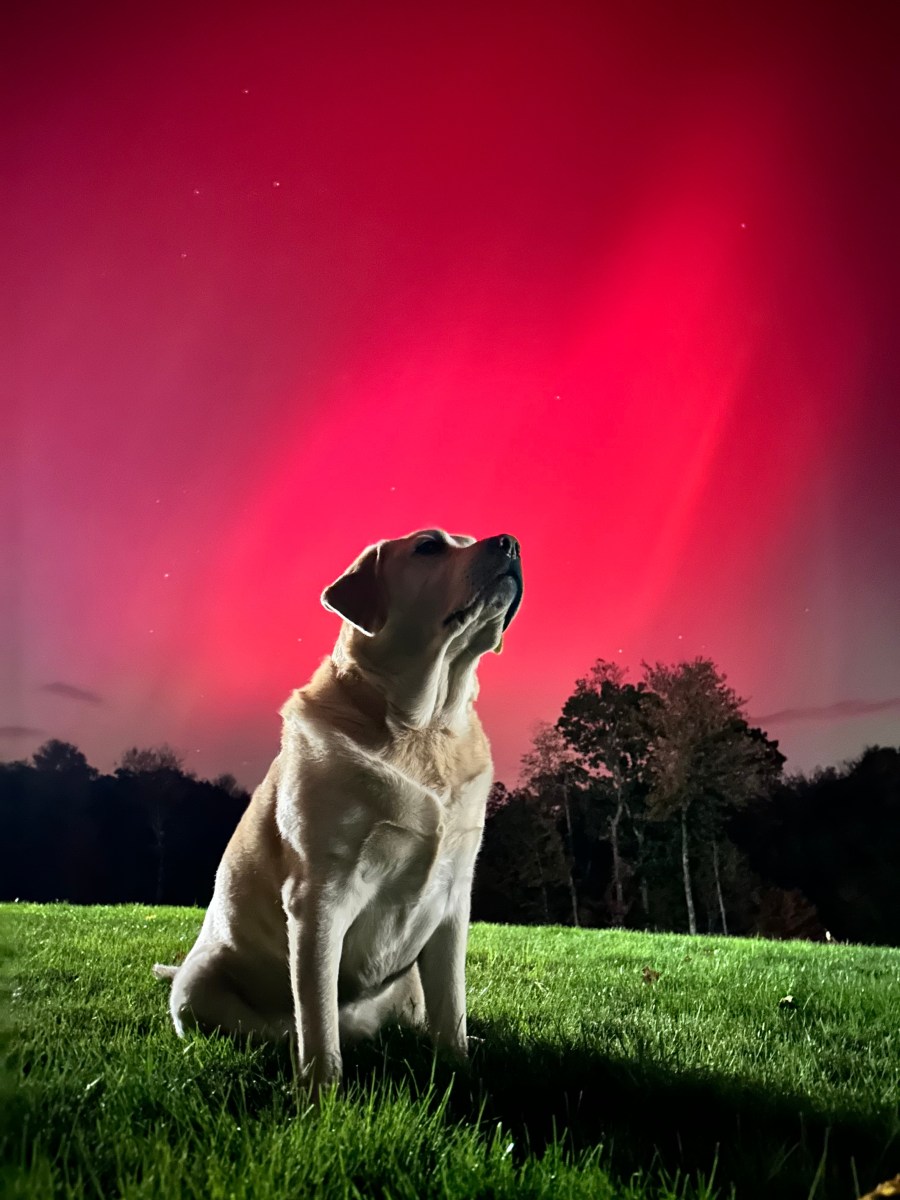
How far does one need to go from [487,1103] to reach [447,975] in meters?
0.72

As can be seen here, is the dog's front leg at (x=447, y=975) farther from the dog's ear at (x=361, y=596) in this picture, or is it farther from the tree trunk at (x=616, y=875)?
the tree trunk at (x=616, y=875)

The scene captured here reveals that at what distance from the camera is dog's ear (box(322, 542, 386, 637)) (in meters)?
2.94

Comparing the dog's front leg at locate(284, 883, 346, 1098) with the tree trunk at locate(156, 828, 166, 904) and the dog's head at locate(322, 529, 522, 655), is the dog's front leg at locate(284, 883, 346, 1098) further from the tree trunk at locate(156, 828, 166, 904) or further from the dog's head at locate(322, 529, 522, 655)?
the tree trunk at locate(156, 828, 166, 904)

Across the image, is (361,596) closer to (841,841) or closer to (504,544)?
(504,544)

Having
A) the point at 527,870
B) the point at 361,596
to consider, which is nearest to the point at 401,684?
the point at 361,596

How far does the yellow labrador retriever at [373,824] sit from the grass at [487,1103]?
0.20 meters

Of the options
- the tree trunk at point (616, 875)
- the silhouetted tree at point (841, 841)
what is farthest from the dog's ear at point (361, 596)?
the silhouetted tree at point (841, 841)

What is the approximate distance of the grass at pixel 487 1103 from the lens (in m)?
1.70

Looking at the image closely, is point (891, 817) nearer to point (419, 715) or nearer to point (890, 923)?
point (890, 923)

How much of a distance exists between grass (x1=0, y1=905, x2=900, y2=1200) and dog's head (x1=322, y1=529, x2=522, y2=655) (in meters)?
1.29

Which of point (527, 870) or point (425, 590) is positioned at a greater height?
point (425, 590)

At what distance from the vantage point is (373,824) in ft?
9.02

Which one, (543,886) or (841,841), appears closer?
(543,886)

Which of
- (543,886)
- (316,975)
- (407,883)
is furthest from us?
(543,886)
